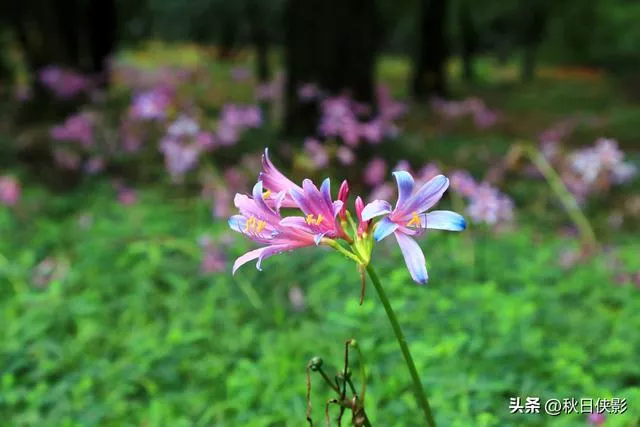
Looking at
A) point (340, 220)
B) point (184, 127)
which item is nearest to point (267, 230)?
point (340, 220)

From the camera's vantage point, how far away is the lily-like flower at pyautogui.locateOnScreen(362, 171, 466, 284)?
134 centimetres

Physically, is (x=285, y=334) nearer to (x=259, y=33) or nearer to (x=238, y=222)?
(x=238, y=222)

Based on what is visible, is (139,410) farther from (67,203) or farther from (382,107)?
(382,107)

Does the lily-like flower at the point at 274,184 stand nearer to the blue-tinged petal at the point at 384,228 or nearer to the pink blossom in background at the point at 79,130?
the blue-tinged petal at the point at 384,228

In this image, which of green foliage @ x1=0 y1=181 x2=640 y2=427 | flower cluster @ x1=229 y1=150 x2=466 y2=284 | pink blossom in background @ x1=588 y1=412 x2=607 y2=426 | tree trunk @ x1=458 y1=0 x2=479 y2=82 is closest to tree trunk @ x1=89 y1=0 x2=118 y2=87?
green foliage @ x1=0 y1=181 x2=640 y2=427

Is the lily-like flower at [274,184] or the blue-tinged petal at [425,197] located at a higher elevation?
the lily-like flower at [274,184]

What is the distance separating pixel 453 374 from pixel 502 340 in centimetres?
31

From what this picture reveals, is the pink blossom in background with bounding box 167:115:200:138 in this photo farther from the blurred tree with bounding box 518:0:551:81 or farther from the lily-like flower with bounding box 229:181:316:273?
the blurred tree with bounding box 518:0:551:81

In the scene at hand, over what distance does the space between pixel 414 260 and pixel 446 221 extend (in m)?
0.10

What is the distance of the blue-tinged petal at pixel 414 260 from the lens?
4.30 ft

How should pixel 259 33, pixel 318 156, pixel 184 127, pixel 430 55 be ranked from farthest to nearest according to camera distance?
pixel 430 55
pixel 259 33
pixel 184 127
pixel 318 156

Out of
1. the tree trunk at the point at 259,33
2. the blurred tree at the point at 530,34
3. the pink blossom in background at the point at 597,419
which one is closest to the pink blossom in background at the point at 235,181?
the pink blossom in background at the point at 597,419

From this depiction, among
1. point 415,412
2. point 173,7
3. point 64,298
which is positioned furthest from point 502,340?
point 173,7

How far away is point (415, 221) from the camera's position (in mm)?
1399
